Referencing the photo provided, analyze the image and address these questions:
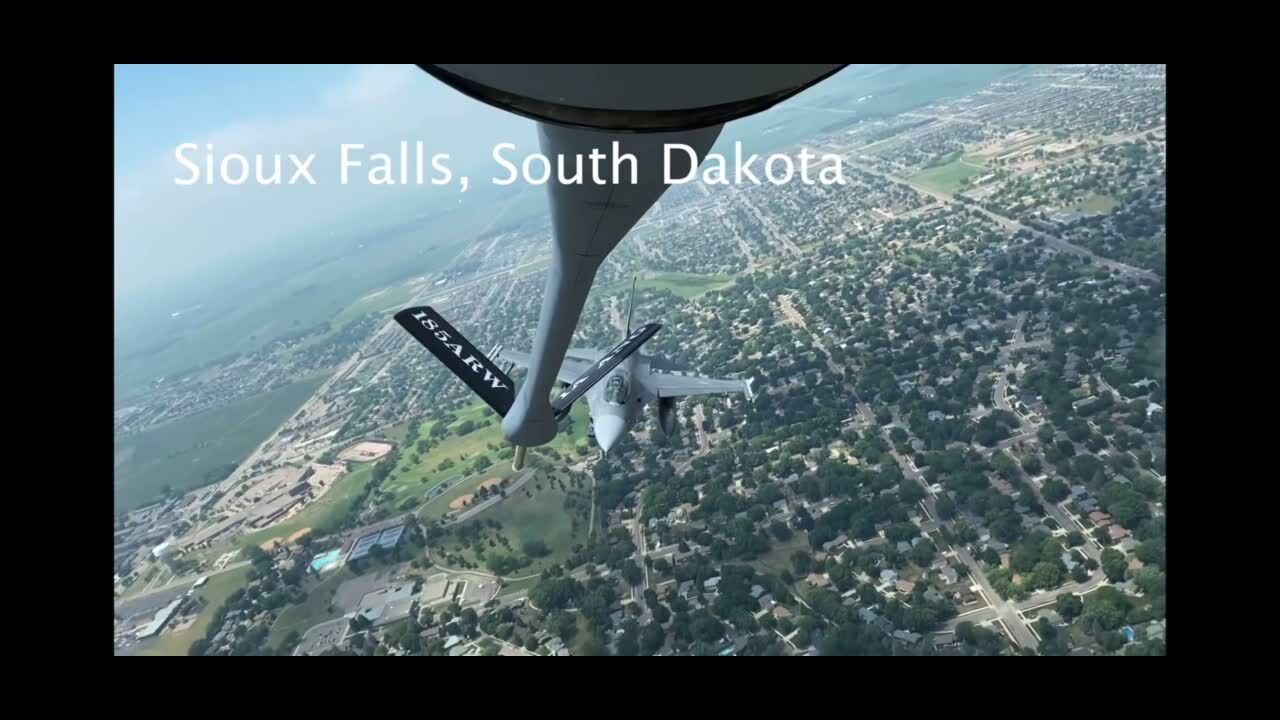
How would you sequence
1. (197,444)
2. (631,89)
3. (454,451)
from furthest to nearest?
(197,444), (454,451), (631,89)

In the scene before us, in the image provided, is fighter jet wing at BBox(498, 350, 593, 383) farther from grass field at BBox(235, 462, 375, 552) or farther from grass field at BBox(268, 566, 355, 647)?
grass field at BBox(235, 462, 375, 552)

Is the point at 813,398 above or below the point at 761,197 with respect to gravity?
below

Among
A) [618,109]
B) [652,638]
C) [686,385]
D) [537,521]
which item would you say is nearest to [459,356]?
[618,109]

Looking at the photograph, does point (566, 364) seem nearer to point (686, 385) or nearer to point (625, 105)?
point (686, 385)

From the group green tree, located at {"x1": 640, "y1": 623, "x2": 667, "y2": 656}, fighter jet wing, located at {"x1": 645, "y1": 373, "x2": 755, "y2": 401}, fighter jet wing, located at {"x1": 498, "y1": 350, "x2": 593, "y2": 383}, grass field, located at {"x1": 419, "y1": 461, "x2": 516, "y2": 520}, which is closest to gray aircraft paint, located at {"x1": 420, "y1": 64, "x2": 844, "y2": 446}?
fighter jet wing, located at {"x1": 498, "y1": 350, "x2": 593, "y2": 383}

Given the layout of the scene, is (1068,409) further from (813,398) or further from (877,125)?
(877,125)

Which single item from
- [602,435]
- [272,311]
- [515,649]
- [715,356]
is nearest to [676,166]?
[602,435]
